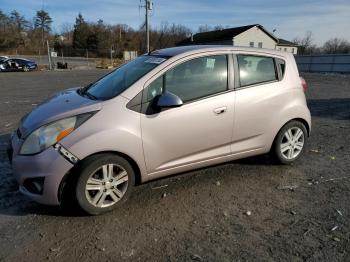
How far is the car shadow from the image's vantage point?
875 cm

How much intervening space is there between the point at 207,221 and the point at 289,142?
83.3 inches

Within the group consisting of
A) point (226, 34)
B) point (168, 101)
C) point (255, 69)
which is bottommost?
point (168, 101)

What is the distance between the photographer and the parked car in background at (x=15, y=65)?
31.0m

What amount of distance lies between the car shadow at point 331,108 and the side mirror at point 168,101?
20.6 ft

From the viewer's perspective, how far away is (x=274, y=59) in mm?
4637

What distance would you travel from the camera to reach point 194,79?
13.0 ft

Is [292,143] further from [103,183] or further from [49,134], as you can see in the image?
[49,134]

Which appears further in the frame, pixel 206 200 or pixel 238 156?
pixel 238 156

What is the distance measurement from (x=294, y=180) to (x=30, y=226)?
10.8ft

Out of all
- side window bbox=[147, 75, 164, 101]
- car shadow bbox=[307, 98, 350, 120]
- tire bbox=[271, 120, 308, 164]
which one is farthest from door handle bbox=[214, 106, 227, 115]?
car shadow bbox=[307, 98, 350, 120]

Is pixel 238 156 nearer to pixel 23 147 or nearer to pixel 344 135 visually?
pixel 23 147

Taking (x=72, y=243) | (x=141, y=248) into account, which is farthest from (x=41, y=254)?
(x=141, y=248)

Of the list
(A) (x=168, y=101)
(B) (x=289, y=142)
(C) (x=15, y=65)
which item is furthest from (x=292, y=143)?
(C) (x=15, y=65)

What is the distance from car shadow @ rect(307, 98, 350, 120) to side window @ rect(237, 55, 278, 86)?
4725mm
